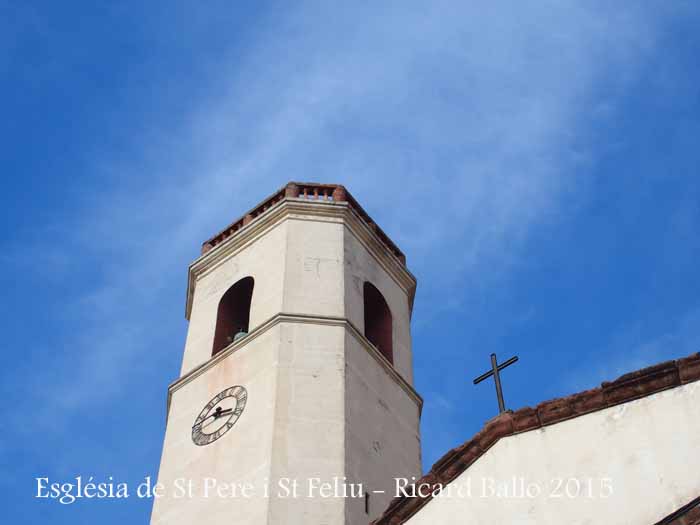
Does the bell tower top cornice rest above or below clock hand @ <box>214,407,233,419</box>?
above

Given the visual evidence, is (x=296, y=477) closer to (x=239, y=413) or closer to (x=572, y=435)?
(x=239, y=413)

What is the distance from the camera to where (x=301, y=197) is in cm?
1983

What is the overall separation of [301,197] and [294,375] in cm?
459

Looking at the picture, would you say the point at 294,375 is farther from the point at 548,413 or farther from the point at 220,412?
the point at 548,413

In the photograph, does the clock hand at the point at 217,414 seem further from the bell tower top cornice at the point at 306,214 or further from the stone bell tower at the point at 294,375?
the bell tower top cornice at the point at 306,214

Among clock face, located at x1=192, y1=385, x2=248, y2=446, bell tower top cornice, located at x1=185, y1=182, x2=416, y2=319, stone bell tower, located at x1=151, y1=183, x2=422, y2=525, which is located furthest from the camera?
bell tower top cornice, located at x1=185, y1=182, x2=416, y2=319

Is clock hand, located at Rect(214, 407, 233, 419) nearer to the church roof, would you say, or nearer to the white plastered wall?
the church roof

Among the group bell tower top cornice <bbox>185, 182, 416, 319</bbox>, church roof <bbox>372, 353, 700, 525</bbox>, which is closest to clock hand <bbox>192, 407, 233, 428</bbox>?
bell tower top cornice <bbox>185, 182, 416, 319</bbox>

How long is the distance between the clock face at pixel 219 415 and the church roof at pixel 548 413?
562 cm

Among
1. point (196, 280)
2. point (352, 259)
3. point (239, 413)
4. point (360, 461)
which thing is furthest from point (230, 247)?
point (360, 461)

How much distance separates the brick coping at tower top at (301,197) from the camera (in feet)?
65.3

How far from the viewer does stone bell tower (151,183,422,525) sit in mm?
14859

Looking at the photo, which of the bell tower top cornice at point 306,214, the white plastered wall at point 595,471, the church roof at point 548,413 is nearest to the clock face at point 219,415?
the bell tower top cornice at point 306,214

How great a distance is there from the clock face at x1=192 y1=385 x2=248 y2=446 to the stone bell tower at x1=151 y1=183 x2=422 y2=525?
0.02 m
